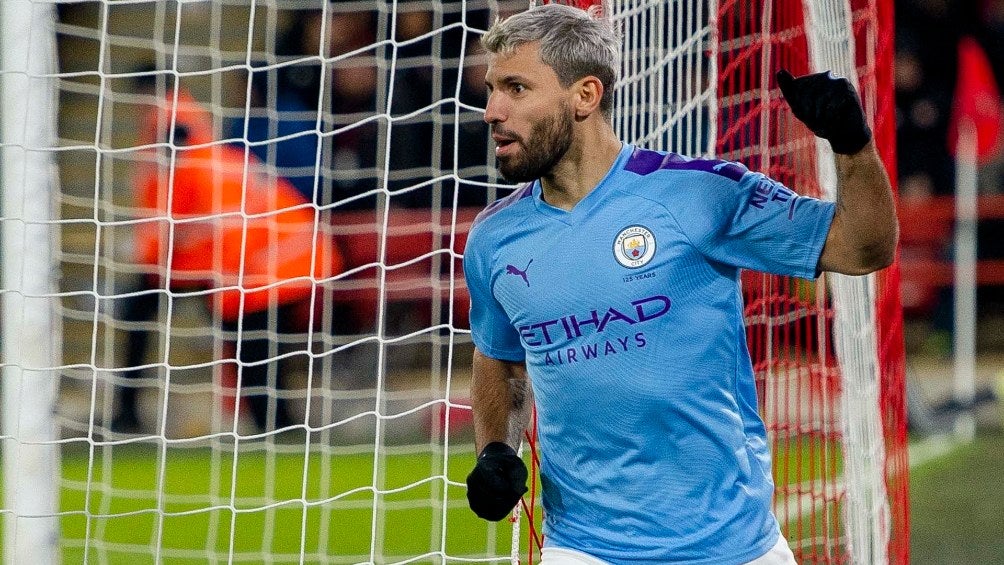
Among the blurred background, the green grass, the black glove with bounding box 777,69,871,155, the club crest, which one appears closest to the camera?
the black glove with bounding box 777,69,871,155

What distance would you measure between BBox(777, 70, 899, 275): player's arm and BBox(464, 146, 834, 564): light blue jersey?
14 cm

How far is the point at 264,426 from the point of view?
31.0 feet

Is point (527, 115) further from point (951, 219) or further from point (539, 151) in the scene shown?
point (951, 219)

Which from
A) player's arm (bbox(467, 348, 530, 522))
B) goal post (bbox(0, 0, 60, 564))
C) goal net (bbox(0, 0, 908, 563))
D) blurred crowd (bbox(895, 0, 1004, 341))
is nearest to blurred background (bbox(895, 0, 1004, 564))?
blurred crowd (bbox(895, 0, 1004, 341))

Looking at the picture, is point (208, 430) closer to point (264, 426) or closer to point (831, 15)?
point (264, 426)

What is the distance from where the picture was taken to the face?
2.77 m

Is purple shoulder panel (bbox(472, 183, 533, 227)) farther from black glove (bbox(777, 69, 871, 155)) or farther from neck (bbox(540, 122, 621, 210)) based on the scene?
black glove (bbox(777, 69, 871, 155))

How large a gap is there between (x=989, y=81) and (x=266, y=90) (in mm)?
5493

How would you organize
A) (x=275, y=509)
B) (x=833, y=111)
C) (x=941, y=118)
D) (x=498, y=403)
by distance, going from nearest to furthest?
(x=833, y=111)
(x=498, y=403)
(x=275, y=509)
(x=941, y=118)

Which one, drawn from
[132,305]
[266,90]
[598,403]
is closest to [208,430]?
[132,305]

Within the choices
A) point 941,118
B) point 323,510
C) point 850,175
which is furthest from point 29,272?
point 941,118

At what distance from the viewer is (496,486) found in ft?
9.10

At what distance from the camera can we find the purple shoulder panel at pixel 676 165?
8.96ft

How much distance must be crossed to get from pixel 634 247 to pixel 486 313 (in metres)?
0.43
